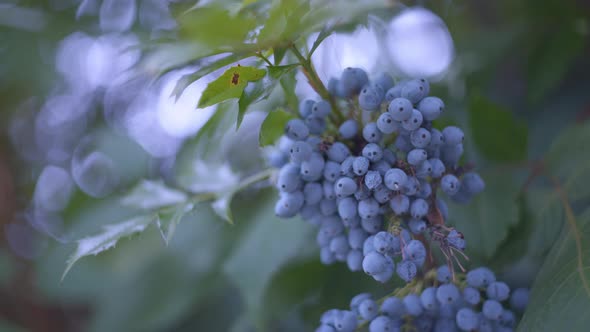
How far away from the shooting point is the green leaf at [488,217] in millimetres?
1192

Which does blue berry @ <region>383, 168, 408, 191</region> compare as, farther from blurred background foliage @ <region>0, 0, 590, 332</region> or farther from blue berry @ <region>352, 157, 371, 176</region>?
blurred background foliage @ <region>0, 0, 590, 332</region>

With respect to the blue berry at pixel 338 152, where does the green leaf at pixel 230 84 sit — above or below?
above

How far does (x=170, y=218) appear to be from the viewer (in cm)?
104

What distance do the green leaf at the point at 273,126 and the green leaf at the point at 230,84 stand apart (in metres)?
0.08

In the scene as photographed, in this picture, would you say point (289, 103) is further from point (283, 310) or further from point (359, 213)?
point (283, 310)

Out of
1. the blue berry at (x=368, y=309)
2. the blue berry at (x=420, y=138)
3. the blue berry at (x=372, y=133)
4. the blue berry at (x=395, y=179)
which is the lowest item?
the blue berry at (x=368, y=309)

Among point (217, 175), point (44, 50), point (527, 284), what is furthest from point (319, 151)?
point (44, 50)

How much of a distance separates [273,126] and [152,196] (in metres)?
0.48

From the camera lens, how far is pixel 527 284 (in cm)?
129

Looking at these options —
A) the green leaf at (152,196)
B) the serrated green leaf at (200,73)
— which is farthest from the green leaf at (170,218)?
the serrated green leaf at (200,73)

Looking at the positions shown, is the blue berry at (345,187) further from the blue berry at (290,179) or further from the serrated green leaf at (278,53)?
the serrated green leaf at (278,53)

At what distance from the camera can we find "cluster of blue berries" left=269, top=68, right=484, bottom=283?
33.3 inches

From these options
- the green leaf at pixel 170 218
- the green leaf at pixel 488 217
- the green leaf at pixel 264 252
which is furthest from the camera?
the green leaf at pixel 264 252

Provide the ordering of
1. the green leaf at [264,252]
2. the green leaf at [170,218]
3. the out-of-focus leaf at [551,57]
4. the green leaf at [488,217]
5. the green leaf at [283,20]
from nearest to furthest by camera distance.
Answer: the green leaf at [283,20]
the green leaf at [170,218]
the green leaf at [488,217]
the green leaf at [264,252]
the out-of-focus leaf at [551,57]
